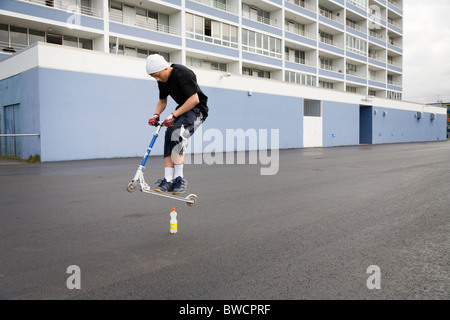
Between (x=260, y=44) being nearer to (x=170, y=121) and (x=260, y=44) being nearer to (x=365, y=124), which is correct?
(x=365, y=124)

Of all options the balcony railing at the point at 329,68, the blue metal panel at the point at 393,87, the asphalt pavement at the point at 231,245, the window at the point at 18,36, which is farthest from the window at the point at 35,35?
the blue metal panel at the point at 393,87

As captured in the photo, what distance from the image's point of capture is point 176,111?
510cm

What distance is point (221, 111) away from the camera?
83.8 ft

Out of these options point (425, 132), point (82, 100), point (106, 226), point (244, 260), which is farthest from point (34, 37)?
point (425, 132)

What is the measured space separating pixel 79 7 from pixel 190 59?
31.4 ft

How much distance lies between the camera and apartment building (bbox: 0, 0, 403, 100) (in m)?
24.0

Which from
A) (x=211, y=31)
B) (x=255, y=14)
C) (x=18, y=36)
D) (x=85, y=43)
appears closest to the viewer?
(x=18, y=36)

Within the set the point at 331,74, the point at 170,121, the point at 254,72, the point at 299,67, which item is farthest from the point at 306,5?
the point at 170,121

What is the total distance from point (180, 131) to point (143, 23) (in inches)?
1022

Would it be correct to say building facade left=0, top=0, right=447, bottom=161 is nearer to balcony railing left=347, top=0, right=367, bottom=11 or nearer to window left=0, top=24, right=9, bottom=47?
window left=0, top=24, right=9, bottom=47

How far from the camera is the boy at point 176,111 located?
16.8ft

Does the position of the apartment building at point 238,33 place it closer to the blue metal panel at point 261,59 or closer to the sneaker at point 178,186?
the blue metal panel at point 261,59

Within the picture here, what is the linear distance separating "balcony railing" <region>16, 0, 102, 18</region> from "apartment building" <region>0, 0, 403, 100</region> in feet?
0.20

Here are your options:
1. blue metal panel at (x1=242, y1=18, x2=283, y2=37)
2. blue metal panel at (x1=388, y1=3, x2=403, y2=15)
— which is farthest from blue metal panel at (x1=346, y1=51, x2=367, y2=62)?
blue metal panel at (x1=242, y1=18, x2=283, y2=37)
